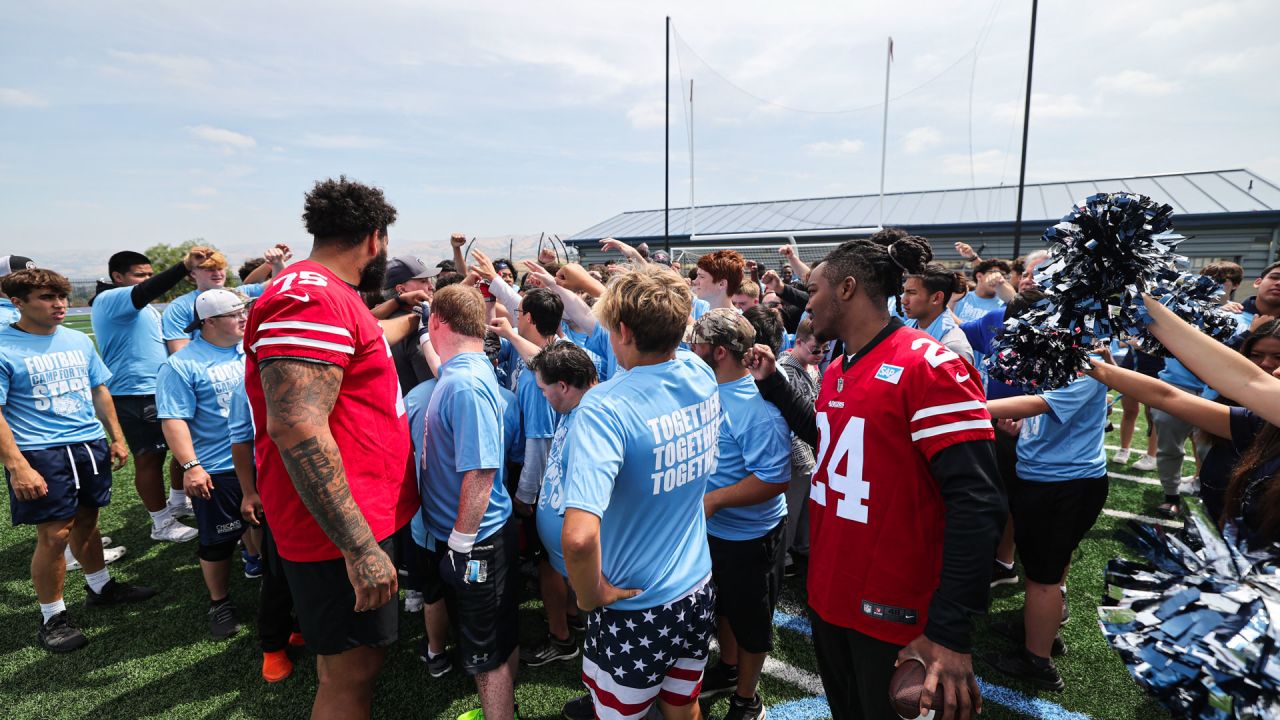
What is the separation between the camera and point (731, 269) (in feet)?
17.1

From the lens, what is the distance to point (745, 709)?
113 inches

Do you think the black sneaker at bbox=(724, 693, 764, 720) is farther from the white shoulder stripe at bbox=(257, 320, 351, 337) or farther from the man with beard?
the white shoulder stripe at bbox=(257, 320, 351, 337)

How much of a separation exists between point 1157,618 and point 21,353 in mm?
5997

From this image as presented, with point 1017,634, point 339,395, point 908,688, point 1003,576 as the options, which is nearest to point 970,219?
point 1003,576

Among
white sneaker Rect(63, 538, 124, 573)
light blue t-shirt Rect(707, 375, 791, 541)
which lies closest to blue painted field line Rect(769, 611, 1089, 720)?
light blue t-shirt Rect(707, 375, 791, 541)

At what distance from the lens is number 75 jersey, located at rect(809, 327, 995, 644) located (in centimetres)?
177

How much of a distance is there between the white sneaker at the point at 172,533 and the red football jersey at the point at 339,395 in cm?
415

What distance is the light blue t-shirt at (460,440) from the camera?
2.54 meters

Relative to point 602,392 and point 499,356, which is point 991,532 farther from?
point 499,356

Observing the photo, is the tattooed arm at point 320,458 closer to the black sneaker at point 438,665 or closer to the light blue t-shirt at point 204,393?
the black sneaker at point 438,665

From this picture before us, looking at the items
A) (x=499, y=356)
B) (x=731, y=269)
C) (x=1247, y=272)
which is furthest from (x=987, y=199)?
(x=499, y=356)

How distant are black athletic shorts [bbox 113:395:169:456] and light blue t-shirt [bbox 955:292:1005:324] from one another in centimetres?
845

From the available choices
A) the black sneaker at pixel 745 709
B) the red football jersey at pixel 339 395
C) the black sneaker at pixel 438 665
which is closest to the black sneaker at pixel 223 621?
the black sneaker at pixel 438 665

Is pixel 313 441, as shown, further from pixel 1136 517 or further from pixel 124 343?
pixel 1136 517
